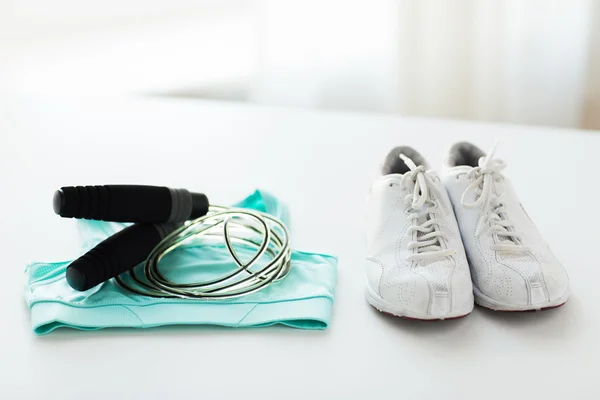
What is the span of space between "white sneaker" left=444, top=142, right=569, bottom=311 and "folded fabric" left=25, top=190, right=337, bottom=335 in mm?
166

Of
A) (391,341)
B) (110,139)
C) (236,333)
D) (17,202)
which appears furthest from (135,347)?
(110,139)

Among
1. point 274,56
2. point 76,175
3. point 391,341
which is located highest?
point 274,56

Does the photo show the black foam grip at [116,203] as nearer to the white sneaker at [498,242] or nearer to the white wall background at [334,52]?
the white sneaker at [498,242]

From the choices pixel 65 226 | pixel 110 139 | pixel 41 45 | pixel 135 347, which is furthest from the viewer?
pixel 41 45

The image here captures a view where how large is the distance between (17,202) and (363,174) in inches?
20.0

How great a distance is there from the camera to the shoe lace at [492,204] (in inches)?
34.8

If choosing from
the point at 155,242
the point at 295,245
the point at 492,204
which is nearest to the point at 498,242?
the point at 492,204

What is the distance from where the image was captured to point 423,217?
91cm

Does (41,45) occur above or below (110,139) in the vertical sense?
above

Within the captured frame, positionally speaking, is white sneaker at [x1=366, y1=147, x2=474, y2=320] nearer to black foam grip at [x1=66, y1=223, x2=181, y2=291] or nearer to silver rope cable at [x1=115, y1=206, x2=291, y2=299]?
silver rope cable at [x1=115, y1=206, x2=291, y2=299]

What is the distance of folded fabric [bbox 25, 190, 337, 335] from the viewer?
81 centimetres

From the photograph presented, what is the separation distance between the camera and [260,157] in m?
1.28

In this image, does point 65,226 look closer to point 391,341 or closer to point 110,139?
point 110,139

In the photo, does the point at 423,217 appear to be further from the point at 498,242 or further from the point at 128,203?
the point at 128,203
